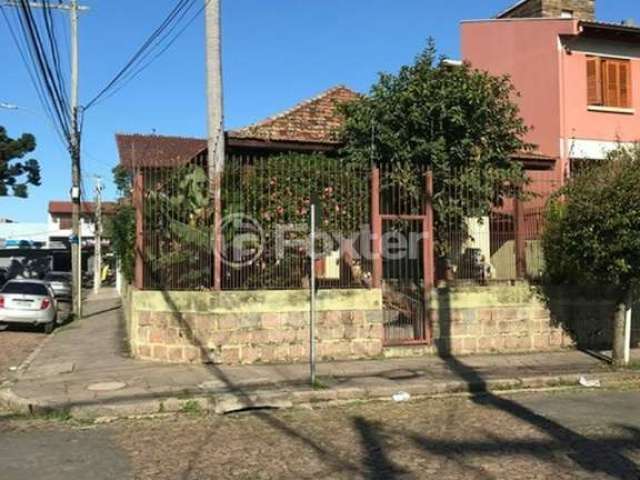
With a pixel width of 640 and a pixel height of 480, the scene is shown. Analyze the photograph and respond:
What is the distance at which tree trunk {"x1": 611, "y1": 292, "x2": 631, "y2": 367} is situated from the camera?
39.8 ft

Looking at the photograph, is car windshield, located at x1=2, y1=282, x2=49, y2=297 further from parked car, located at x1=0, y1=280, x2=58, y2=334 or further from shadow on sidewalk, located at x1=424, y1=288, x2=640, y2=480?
shadow on sidewalk, located at x1=424, y1=288, x2=640, y2=480

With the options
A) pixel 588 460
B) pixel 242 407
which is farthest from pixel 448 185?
pixel 588 460

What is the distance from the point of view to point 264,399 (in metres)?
9.34

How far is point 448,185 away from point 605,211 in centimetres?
332

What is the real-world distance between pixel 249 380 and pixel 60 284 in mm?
26631

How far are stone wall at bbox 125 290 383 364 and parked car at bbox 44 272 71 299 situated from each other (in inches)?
924

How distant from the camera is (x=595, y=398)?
981cm

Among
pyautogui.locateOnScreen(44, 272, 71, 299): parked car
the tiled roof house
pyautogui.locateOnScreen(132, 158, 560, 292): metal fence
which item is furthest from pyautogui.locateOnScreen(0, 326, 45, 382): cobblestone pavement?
pyautogui.locateOnScreen(44, 272, 71, 299): parked car

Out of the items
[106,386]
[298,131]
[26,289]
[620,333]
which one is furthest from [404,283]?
[26,289]

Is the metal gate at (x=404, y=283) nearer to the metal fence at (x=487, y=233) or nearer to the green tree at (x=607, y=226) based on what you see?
the metal fence at (x=487, y=233)

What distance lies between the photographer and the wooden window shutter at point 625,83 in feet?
72.2

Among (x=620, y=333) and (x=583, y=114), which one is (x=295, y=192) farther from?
(x=583, y=114)

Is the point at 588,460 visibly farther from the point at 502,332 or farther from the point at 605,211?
the point at 502,332

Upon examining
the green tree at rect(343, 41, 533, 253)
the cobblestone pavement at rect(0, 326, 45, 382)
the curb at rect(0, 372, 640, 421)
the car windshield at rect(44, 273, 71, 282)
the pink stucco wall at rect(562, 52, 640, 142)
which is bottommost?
the cobblestone pavement at rect(0, 326, 45, 382)
